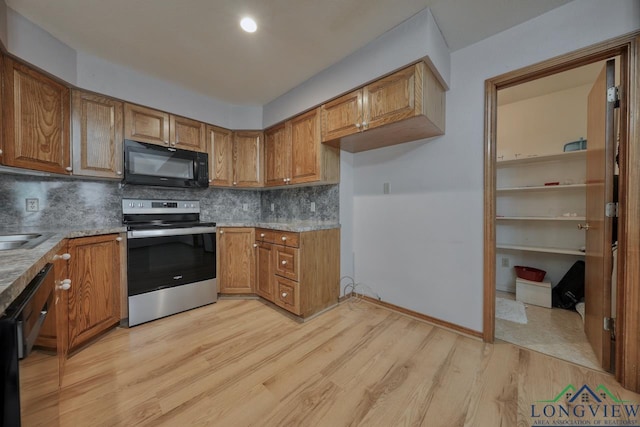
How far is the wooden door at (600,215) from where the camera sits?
1.55 metres

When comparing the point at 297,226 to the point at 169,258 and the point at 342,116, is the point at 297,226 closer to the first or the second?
the point at 342,116

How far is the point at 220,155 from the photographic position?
2957mm

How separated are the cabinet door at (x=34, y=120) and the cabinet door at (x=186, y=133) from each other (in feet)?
2.57

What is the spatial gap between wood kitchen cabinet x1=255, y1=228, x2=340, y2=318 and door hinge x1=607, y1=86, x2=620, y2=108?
87.6 inches

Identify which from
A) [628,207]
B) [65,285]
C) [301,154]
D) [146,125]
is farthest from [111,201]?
[628,207]

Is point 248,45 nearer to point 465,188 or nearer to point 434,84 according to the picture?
point 434,84

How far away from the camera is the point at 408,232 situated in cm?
239

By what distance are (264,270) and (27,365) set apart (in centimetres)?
203

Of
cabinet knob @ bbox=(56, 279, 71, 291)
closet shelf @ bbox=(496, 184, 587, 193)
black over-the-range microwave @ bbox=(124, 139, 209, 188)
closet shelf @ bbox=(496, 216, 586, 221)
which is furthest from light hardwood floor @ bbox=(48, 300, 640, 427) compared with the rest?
closet shelf @ bbox=(496, 184, 587, 193)

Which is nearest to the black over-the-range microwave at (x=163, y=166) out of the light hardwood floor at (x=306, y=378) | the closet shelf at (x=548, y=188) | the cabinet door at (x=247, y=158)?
the cabinet door at (x=247, y=158)

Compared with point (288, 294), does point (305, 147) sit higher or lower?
higher

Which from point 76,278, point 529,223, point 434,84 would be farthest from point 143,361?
point 529,223

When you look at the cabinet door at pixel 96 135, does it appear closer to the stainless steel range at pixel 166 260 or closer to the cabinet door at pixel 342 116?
the stainless steel range at pixel 166 260

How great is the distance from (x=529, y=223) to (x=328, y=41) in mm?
3200
